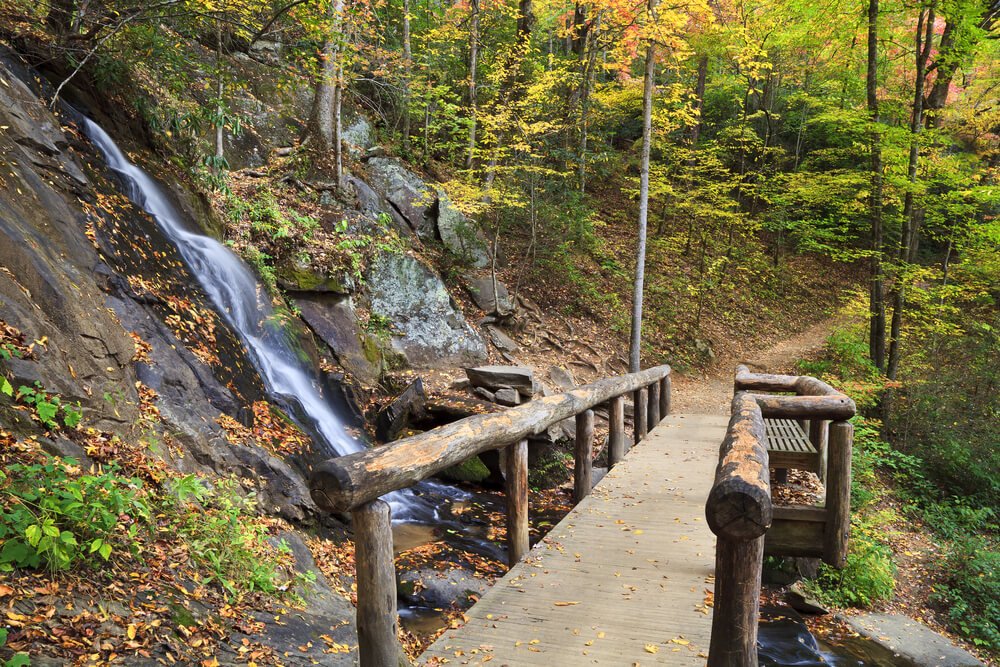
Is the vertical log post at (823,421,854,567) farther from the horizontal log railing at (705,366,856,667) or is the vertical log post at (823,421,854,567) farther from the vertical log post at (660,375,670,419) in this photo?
the vertical log post at (660,375,670,419)

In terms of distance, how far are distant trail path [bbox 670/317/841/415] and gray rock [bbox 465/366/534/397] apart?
5.23 m

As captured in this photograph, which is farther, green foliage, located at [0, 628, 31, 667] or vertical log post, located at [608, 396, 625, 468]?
vertical log post, located at [608, 396, 625, 468]

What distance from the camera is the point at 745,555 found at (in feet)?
7.18

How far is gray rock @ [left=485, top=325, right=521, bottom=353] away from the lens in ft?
43.2

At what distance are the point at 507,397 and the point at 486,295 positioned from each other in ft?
15.0

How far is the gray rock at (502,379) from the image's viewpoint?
10.2 m

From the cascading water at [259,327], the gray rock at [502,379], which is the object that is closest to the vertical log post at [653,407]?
the gray rock at [502,379]

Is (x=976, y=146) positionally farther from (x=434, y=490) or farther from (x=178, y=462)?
(x=178, y=462)

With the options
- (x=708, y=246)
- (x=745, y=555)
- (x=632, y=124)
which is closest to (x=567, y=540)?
(x=745, y=555)

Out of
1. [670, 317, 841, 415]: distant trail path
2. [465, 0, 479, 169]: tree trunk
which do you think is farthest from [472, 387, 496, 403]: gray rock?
[465, 0, 479, 169]: tree trunk

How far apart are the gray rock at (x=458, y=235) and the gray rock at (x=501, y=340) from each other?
1999mm

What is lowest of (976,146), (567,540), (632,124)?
(567,540)

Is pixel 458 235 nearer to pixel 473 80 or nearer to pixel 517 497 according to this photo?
pixel 473 80

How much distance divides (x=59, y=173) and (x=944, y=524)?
13.8m
